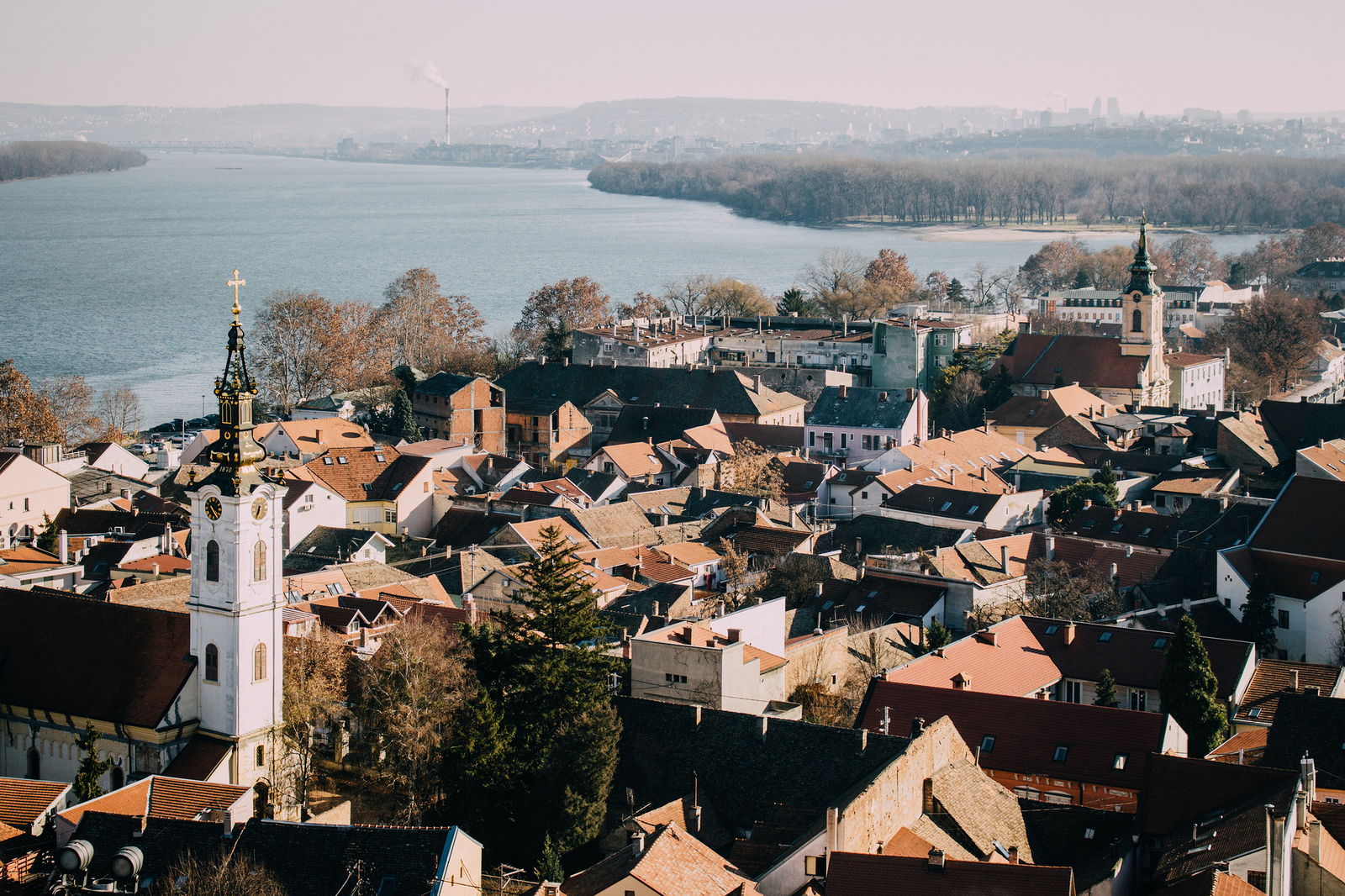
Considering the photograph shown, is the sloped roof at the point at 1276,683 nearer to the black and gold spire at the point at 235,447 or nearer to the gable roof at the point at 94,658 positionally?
the black and gold spire at the point at 235,447

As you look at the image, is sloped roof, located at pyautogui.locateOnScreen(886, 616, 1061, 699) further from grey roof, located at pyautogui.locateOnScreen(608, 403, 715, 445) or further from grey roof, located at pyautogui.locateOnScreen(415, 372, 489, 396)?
grey roof, located at pyautogui.locateOnScreen(415, 372, 489, 396)

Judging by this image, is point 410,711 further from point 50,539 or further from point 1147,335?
point 1147,335

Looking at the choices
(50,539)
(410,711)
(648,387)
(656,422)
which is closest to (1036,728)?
(410,711)

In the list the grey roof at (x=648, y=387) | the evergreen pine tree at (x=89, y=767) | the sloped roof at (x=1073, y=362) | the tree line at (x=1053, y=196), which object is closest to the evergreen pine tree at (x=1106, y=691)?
the evergreen pine tree at (x=89, y=767)

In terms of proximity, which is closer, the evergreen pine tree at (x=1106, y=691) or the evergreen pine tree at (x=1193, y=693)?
the evergreen pine tree at (x=1193, y=693)

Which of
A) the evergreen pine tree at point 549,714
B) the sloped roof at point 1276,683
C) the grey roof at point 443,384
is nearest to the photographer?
the evergreen pine tree at point 549,714

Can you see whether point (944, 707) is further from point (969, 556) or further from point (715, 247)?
point (715, 247)

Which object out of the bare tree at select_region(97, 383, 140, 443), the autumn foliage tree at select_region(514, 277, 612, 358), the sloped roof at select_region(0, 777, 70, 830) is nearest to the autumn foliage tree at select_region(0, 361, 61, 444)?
the bare tree at select_region(97, 383, 140, 443)
